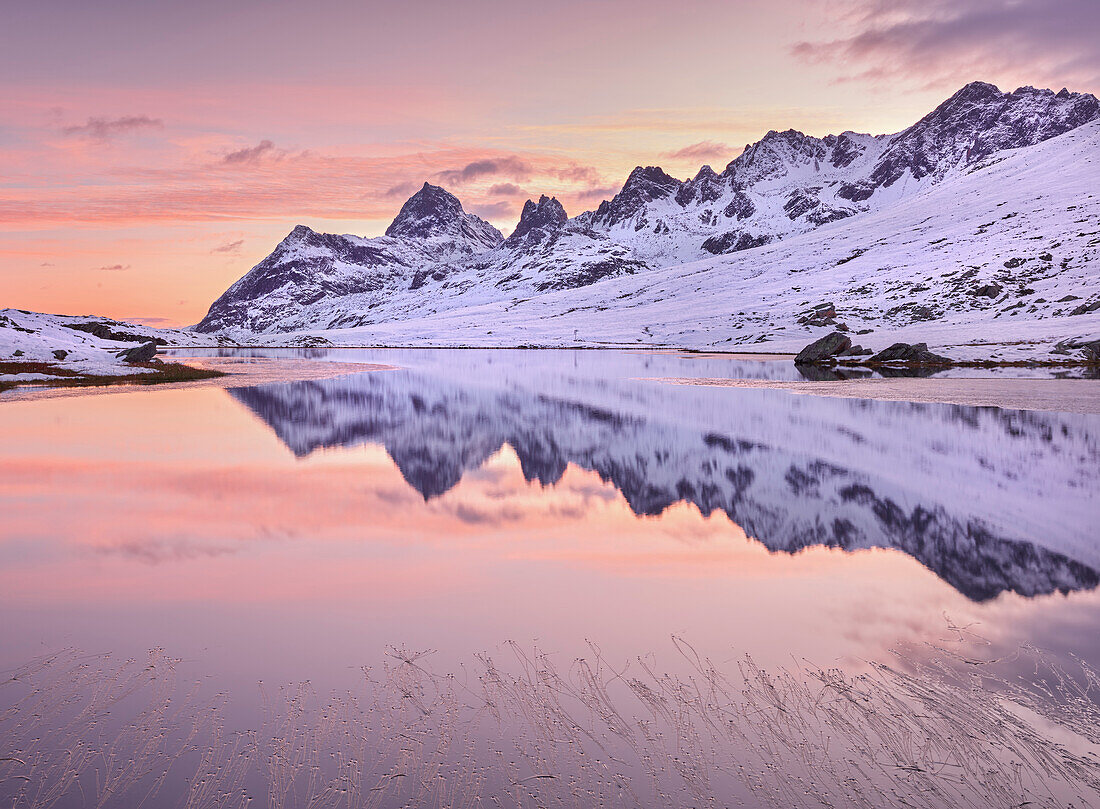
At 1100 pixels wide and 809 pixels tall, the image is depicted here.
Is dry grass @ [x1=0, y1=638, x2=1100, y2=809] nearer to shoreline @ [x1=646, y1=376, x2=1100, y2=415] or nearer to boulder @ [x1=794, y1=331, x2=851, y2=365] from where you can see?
shoreline @ [x1=646, y1=376, x2=1100, y2=415]

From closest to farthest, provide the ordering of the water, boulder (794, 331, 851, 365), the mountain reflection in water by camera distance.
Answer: the water → the mountain reflection in water → boulder (794, 331, 851, 365)

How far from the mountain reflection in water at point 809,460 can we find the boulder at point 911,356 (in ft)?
147

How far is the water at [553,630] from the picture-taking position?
7355mm

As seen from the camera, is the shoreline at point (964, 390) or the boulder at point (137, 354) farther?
the boulder at point (137, 354)

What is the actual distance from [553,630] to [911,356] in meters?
88.6

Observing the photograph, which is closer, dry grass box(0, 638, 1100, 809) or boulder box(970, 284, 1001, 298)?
dry grass box(0, 638, 1100, 809)

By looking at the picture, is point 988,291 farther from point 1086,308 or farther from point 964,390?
point 964,390

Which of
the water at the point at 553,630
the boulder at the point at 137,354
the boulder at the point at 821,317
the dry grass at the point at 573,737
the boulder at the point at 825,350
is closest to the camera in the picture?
the dry grass at the point at 573,737

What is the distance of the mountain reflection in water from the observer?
1573cm

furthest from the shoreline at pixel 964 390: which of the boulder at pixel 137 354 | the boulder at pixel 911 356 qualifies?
the boulder at pixel 137 354

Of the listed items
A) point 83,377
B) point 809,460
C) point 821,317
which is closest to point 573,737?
point 809,460

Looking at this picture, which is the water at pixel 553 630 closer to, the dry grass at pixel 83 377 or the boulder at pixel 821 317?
the dry grass at pixel 83 377

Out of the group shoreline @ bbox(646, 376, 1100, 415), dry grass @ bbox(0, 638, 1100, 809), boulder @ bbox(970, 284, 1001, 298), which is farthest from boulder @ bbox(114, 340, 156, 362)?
boulder @ bbox(970, 284, 1001, 298)

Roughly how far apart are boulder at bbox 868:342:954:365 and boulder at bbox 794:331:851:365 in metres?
6.59
